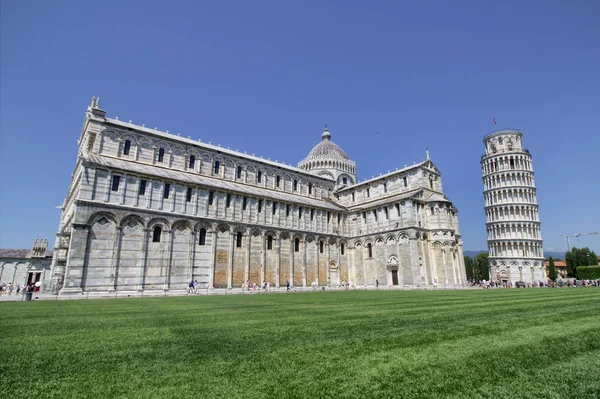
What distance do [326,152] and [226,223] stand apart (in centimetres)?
3197

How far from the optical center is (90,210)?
26.5m

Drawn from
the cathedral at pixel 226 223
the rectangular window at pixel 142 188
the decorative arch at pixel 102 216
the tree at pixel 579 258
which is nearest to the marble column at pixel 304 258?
the cathedral at pixel 226 223

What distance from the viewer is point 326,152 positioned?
60469mm

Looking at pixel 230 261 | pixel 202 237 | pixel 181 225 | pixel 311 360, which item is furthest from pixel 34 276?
pixel 311 360

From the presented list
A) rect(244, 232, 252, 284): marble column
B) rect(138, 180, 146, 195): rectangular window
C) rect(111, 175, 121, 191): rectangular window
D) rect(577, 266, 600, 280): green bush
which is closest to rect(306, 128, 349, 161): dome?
rect(244, 232, 252, 284): marble column

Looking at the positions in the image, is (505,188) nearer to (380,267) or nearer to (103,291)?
(380,267)

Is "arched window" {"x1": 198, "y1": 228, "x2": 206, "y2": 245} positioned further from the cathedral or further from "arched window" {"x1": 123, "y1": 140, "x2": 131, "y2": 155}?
"arched window" {"x1": 123, "y1": 140, "x2": 131, "y2": 155}

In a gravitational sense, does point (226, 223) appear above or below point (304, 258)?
above

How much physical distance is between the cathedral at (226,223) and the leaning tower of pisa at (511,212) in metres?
26.0

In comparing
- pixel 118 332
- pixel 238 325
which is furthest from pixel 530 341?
pixel 118 332

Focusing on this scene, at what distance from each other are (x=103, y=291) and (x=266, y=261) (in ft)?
52.7

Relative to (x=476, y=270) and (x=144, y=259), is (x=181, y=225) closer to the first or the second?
(x=144, y=259)

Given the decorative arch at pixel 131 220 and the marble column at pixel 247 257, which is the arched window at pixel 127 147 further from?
the marble column at pixel 247 257

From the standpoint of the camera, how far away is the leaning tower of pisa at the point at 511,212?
191 ft
